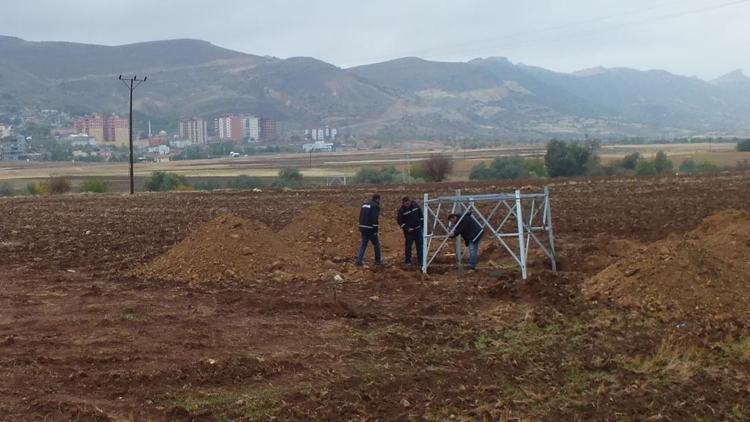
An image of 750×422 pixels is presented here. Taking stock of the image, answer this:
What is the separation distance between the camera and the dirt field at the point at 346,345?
28.2 feet

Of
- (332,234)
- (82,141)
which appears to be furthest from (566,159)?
(82,141)

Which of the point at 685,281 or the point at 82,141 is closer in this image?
the point at 685,281

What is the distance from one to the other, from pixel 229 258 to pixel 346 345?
6.61m

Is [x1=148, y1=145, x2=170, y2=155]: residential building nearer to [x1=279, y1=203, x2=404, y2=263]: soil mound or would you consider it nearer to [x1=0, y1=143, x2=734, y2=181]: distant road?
[x1=0, y1=143, x2=734, y2=181]: distant road

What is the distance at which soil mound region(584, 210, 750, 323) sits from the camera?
12562 mm

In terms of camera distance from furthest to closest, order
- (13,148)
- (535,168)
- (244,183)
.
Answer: (13,148) → (535,168) → (244,183)

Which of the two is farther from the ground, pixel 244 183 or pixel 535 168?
pixel 535 168

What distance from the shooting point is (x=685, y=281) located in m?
13.1

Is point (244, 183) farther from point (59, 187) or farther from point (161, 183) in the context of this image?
point (59, 187)

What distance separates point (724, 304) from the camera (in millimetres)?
12602

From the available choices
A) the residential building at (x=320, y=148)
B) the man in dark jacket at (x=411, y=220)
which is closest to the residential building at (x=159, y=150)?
the residential building at (x=320, y=148)

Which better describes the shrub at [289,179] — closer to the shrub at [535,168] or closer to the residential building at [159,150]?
the shrub at [535,168]

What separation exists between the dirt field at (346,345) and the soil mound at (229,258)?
8cm

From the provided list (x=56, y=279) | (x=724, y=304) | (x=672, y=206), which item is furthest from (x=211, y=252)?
(x=672, y=206)
